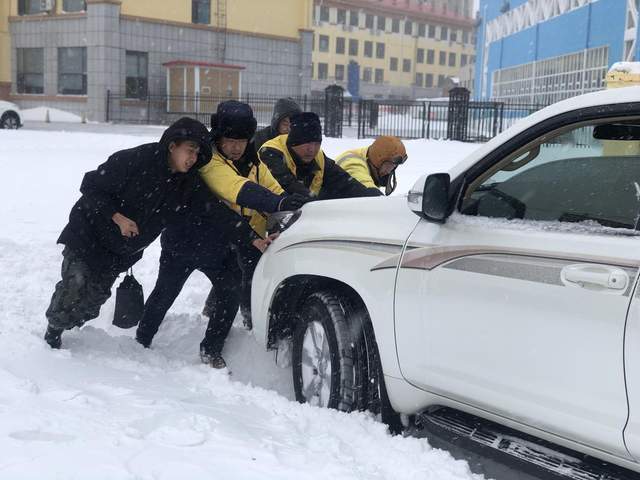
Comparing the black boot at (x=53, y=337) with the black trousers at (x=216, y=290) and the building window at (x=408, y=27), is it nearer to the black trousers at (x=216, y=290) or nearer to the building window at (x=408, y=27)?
the black trousers at (x=216, y=290)

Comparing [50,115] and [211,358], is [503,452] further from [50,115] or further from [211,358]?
[50,115]

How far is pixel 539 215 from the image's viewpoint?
3127 mm

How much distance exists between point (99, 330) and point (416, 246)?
283cm

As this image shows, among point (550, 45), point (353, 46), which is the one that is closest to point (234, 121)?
point (550, 45)

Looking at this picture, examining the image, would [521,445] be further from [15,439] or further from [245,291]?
[245,291]

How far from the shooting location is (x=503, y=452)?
301cm

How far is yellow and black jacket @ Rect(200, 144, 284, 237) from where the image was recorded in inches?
179

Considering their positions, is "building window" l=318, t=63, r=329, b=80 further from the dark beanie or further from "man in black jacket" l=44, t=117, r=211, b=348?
"man in black jacket" l=44, t=117, r=211, b=348

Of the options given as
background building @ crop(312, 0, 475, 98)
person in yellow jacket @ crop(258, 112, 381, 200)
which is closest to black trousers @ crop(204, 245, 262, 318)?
person in yellow jacket @ crop(258, 112, 381, 200)

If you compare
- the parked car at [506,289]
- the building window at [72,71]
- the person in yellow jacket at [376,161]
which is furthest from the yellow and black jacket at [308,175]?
the building window at [72,71]

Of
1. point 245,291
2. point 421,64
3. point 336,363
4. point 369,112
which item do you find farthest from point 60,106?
point 421,64

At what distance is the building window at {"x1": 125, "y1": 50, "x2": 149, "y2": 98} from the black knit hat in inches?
1223

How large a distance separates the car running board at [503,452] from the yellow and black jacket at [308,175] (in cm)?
221

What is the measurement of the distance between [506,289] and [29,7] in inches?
1477
